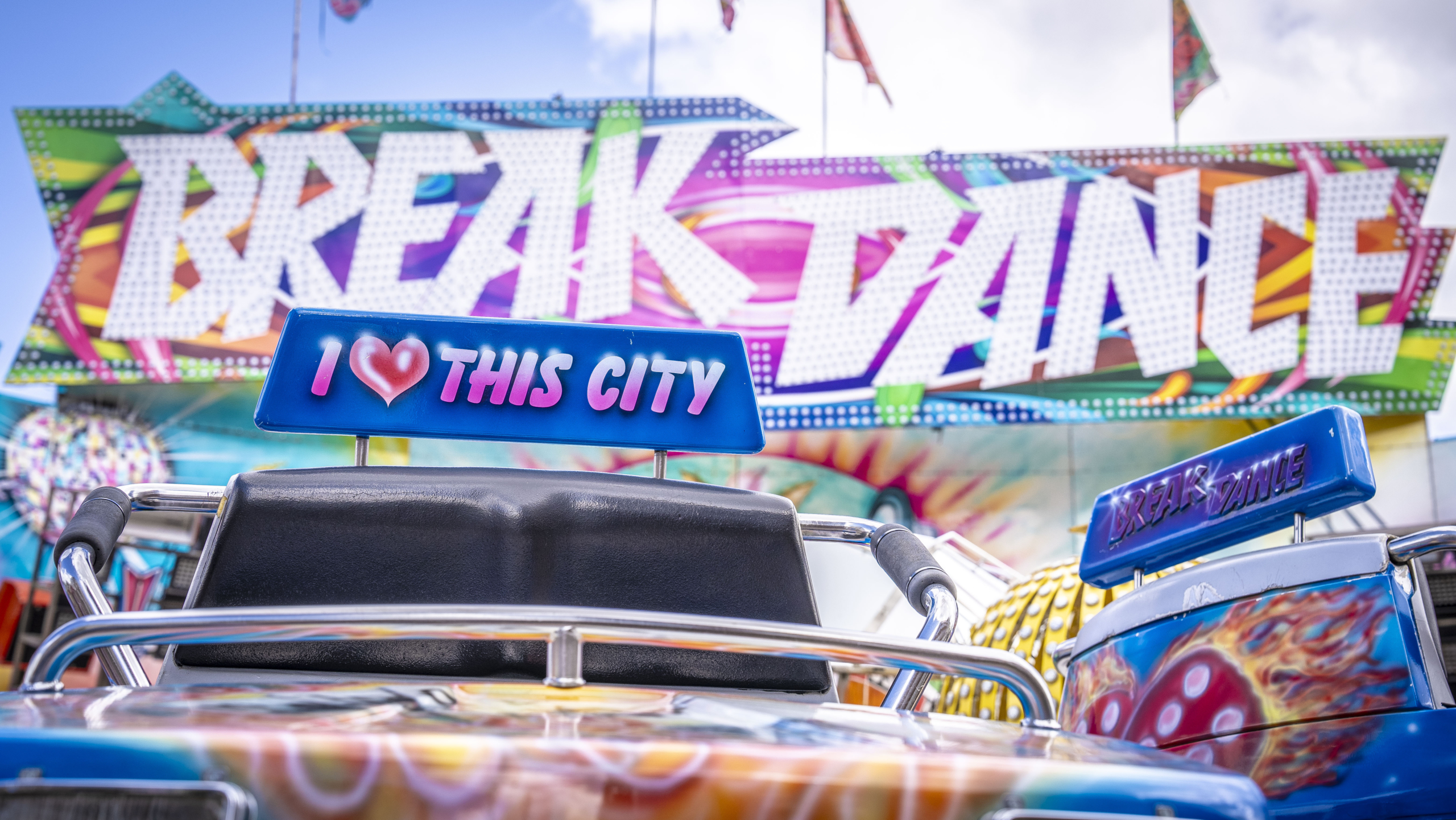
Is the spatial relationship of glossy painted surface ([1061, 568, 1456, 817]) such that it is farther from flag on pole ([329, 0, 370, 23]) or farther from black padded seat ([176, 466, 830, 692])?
flag on pole ([329, 0, 370, 23])

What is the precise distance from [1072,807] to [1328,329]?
1162 centimetres

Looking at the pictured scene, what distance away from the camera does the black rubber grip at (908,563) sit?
1.95 metres

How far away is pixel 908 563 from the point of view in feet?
6.77

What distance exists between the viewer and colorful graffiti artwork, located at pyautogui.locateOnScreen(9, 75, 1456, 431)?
36.3ft

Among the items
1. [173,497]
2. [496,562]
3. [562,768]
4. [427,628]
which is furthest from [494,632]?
[173,497]

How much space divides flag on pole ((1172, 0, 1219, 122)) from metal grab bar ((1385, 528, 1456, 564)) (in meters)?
12.7

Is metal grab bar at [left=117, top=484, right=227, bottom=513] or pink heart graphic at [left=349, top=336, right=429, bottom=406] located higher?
pink heart graphic at [left=349, top=336, right=429, bottom=406]

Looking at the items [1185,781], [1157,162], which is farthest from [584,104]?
[1185,781]

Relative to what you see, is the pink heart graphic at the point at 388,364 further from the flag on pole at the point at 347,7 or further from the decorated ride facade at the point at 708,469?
the flag on pole at the point at 347,7

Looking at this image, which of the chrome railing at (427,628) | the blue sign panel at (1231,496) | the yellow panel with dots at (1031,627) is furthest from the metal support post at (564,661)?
the yellow panel with dots at (1031,627)

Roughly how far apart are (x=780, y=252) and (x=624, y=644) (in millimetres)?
10115

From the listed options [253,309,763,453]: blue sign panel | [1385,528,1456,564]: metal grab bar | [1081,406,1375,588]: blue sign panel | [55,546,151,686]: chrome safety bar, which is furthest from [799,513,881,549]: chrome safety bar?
[55,546,151,686]: chrome safety bar

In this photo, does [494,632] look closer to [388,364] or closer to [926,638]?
[926,638]

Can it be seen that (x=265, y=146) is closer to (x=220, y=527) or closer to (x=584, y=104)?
(x=584, y=104)
